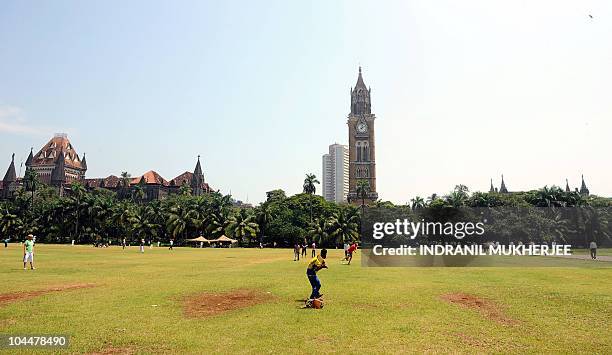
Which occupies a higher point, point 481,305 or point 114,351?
point 481,305

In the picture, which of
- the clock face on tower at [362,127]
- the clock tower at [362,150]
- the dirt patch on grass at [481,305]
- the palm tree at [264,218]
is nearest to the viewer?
the dirt patch on grass at [481,305]

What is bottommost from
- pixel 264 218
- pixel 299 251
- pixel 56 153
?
pixel 299 251

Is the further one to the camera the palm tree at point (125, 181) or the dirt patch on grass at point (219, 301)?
the palm tree at point (125, 181)

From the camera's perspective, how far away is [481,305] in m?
17.2

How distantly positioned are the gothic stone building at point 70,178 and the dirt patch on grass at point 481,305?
162675mm

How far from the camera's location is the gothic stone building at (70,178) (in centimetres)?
17412

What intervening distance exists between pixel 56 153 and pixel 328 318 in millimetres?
195834

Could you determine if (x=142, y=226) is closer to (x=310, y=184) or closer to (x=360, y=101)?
(x=310, y=184)

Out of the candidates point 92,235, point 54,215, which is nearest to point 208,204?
point 92,235

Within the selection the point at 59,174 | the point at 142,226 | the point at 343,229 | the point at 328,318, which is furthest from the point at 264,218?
the point at 59,174

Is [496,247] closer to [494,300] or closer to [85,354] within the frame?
[494,300]

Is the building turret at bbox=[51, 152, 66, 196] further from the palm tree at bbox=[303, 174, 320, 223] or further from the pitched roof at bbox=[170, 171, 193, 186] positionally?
the palm tree at bbox=[303, 174, 320, 223]

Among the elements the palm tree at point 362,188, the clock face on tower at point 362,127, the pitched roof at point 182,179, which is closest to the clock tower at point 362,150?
the clock face on tower at point 362,127

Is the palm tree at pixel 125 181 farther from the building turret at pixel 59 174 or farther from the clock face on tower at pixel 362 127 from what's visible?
the clock face on tower at pixel 362 127
